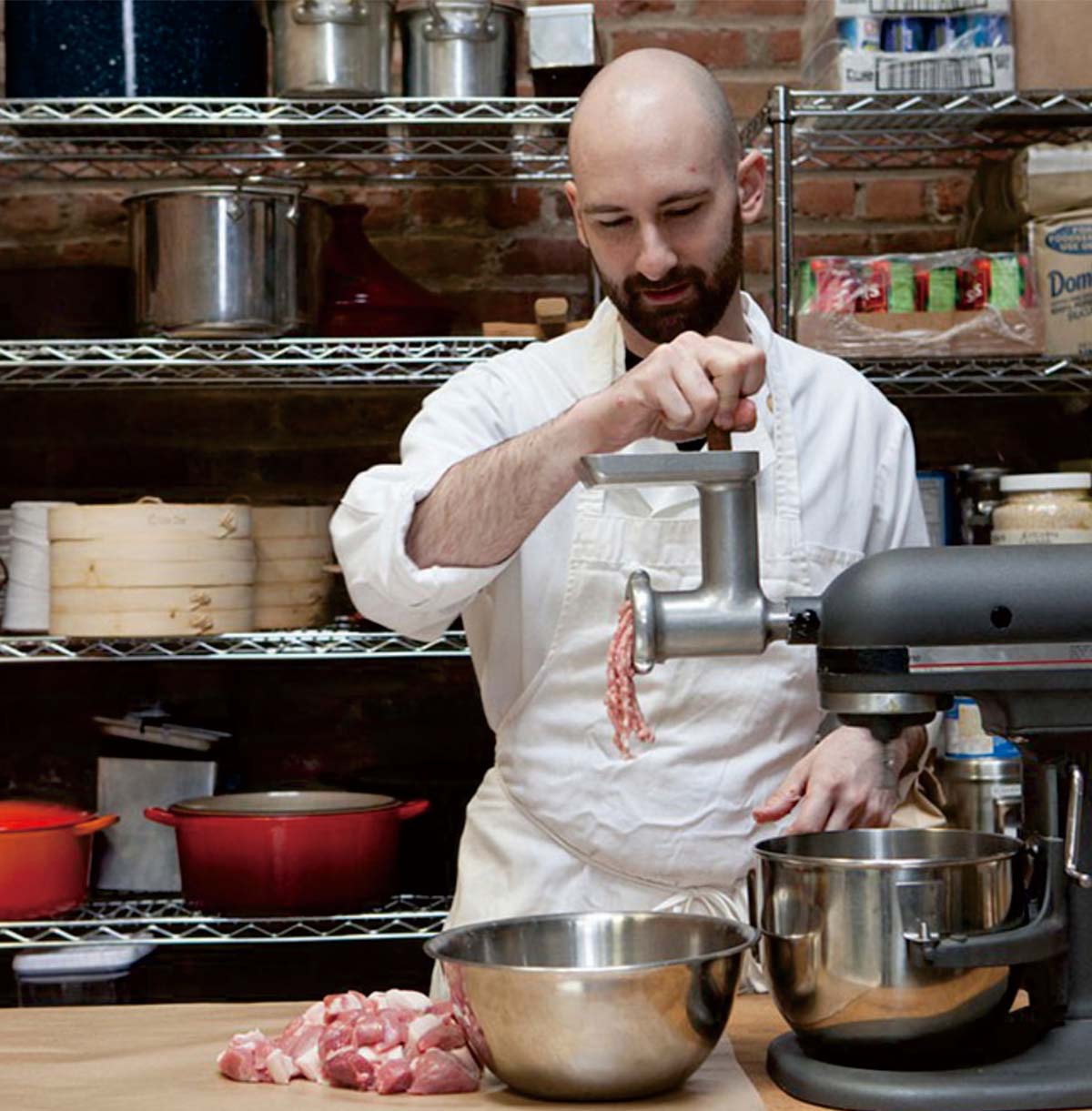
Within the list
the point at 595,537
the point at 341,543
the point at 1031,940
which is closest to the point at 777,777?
the point at 595,537

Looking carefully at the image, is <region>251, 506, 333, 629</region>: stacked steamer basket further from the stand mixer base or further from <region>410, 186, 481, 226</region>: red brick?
the stand mixer base

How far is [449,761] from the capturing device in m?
2.93

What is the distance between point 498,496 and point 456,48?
1135 mm

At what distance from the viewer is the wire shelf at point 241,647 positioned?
8.34ft

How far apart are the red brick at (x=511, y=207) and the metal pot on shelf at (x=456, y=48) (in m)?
0.35

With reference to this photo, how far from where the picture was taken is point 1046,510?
242 centimetres

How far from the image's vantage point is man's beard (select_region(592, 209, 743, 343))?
6.07 feet

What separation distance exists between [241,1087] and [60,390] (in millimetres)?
1887

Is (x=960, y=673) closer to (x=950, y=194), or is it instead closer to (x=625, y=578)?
(x=625, y=578)

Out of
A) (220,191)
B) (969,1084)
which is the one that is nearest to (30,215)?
(220,191)

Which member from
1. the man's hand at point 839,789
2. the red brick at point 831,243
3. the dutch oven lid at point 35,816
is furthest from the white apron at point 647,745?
the red brick at point 831,243

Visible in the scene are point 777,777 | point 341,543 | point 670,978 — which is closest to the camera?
point 670,978

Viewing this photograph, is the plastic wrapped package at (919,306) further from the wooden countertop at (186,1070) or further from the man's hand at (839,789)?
the wooden countertop at (186,1070)

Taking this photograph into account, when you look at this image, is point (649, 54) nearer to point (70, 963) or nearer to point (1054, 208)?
point (1054, 208)
